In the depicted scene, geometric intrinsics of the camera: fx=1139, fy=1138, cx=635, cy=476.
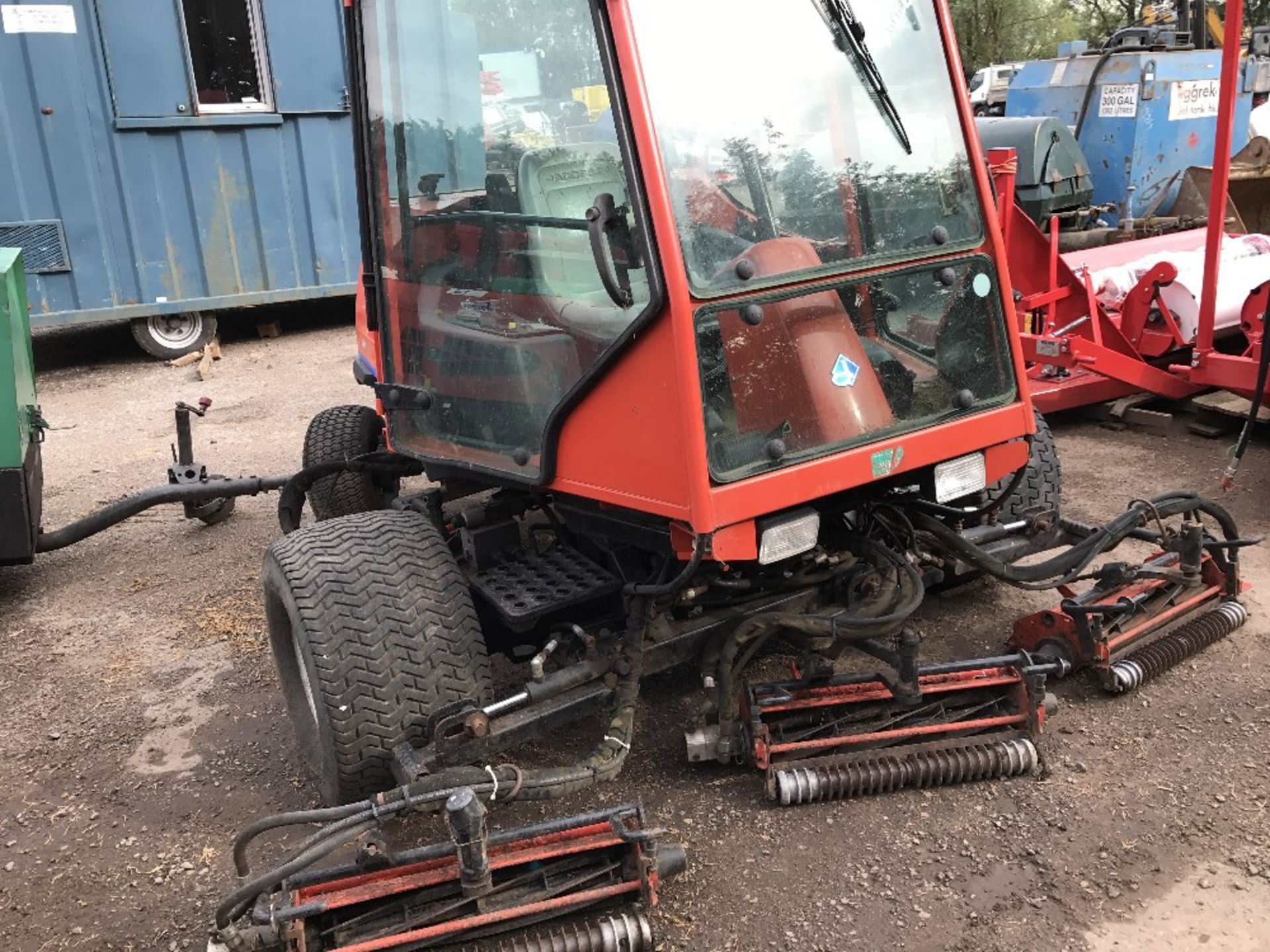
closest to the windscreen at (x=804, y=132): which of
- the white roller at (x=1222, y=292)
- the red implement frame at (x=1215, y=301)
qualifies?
the red implement frame at (x=1215, y=301)

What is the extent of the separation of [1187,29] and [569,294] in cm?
723

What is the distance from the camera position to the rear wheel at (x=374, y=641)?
2.55m

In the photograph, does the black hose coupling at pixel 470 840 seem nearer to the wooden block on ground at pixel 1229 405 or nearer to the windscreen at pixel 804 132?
the windscreen at pixel 804 132

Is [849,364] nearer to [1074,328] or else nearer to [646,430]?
[646,430]

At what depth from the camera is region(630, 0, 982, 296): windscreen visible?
235cm

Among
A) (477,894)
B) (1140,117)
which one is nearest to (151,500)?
(477,894)

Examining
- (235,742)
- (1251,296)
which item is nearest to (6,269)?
(235,742)

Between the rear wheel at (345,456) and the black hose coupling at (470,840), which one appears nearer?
the black hose coupling at (470,840)

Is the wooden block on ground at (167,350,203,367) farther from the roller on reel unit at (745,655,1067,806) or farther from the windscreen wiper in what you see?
the windscreen wiper

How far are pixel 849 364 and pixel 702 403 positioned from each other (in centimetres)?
42

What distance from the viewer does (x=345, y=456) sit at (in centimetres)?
426

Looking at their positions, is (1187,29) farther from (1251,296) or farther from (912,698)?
(912,698)

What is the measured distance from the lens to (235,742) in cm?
329

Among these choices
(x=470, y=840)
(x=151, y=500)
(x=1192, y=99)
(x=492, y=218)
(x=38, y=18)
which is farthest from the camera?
(x=1192, y=99)
